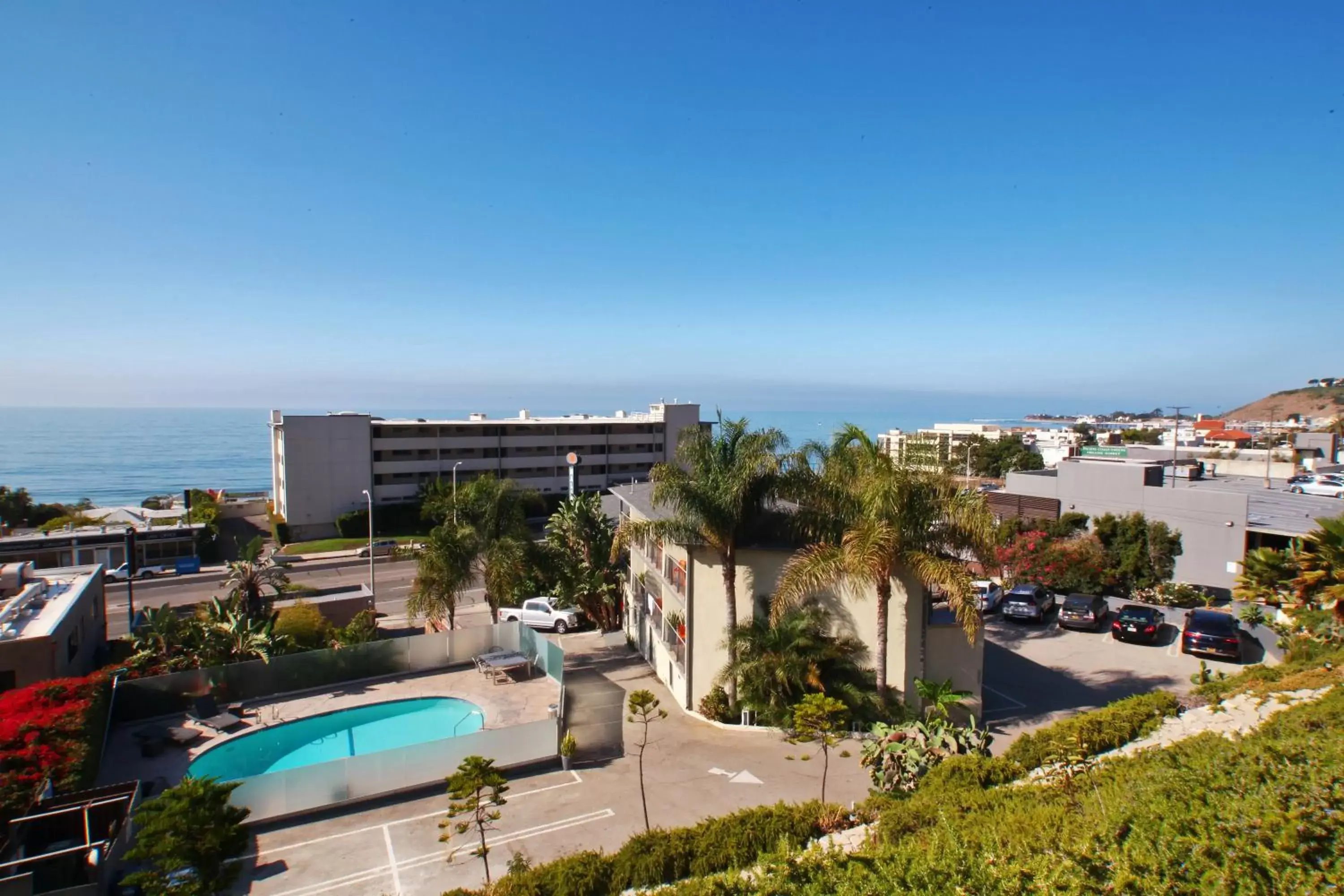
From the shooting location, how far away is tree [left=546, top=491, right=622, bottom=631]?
25062mm

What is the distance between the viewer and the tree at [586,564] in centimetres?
2506

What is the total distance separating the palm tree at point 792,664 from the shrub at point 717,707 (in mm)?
536

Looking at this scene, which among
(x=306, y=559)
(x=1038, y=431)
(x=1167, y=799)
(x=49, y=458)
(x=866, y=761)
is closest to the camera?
(x=1167, y=799)

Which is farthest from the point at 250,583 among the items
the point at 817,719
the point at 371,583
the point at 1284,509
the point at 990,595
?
the point at 1284,509

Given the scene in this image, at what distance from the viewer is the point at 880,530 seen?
1488 cm

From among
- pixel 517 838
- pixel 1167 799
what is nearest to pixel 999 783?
pixel 1167 799

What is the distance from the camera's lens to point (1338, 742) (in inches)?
376

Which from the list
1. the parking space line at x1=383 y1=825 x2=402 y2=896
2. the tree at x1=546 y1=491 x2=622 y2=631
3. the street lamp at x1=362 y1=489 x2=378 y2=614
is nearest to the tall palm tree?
the parking space line at x1=383 y1=825 x2=402 y2=896

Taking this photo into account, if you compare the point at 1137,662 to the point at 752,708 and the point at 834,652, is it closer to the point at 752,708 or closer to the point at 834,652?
the point at 834,652

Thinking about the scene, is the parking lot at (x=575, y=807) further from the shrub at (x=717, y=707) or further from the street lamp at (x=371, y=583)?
the street lamp at (x=371, y=583)

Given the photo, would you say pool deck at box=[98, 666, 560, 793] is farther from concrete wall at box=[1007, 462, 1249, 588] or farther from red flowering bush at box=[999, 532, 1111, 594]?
concrete wall at box=[1007, 462, 1249, 588]

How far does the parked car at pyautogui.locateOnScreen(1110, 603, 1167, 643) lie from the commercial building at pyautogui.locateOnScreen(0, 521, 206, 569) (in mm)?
42269

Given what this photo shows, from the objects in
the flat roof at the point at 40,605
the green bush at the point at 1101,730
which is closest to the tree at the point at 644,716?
the green bush at the point at 1101,730

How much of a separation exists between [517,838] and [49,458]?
211 metres
